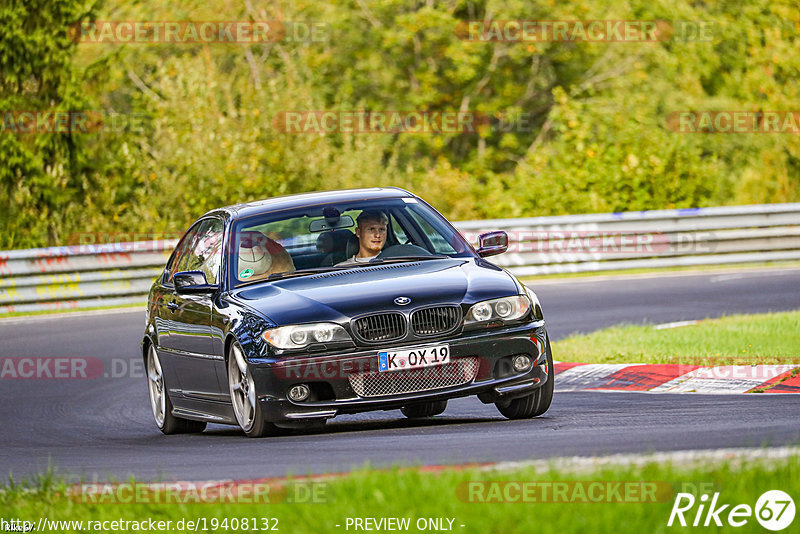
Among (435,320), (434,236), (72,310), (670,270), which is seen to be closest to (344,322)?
(435,320)

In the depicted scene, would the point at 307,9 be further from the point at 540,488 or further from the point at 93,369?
the point at 540,488

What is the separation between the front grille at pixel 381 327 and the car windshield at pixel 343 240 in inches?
43.2

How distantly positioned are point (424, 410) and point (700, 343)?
3445 mm

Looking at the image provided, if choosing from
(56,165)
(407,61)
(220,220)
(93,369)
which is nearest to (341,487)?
(220,220)

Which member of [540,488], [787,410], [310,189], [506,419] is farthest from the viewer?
[310,189]

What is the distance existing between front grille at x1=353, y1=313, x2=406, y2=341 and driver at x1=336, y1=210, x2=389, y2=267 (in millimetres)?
1368

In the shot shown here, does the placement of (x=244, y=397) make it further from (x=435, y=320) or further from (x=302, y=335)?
(x=435, y=320)

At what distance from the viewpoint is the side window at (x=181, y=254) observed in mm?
10797

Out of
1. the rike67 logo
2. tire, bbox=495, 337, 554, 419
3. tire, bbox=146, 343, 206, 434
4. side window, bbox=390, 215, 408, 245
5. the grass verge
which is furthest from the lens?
the grass verge

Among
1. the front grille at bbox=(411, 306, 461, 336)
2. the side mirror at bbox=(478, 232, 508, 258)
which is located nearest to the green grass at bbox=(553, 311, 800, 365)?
the side mirror at bbox=(478, 232, 508, 258)

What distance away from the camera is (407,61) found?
130ft

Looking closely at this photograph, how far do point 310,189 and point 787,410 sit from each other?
754 inches

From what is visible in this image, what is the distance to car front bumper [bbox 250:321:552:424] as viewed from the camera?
27.0ft

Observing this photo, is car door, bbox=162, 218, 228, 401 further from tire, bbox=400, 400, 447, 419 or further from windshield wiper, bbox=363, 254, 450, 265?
tire, bbox=400, 400, 447, 419
